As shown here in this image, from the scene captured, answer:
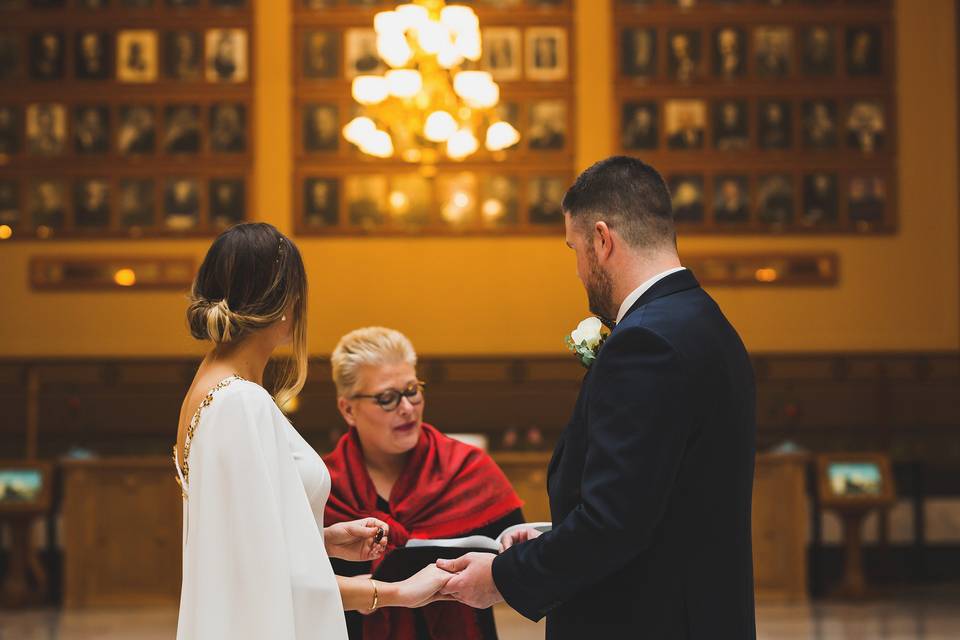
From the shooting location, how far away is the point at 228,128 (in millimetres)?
14055

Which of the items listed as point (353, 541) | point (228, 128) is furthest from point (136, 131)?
point (353, 541)

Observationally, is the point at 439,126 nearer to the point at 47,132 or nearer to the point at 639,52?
the point at 639,52

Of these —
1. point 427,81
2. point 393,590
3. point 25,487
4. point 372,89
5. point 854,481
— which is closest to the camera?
point 393,590

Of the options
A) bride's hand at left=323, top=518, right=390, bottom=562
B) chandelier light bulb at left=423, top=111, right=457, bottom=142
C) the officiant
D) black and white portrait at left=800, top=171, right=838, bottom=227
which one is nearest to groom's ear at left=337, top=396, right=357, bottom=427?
the officiant

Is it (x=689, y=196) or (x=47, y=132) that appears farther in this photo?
(x=47, y=132)

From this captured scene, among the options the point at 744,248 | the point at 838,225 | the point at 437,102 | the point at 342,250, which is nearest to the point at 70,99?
the point at 342,250

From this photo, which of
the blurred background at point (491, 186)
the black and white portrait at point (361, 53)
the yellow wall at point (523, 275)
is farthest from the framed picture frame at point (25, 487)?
the black and white portrait at point (361, 53)

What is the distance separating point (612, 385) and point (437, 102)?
25.6 feet

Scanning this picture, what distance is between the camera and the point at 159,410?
13.7 metres

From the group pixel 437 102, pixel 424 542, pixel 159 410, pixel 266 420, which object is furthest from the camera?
pixel 159 410

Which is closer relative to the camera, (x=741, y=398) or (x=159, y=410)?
(x=741, y=398)

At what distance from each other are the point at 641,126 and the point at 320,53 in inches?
161

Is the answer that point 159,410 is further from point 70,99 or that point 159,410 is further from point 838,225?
point 838,225

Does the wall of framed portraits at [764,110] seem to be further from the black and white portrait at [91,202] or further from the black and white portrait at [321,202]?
the black and white portrait at [91,202]
